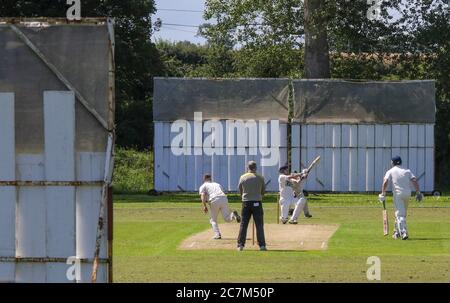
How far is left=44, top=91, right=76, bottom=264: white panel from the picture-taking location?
1228 centimetres

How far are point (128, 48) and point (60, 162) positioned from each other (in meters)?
47.0

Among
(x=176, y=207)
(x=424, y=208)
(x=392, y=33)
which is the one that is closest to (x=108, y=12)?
(x=392, y=33)

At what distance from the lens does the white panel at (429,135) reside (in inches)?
1915

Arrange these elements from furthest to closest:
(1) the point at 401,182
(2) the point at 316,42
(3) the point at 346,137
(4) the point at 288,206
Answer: (2) the point at 316,42, (3) the point at 346,137, (4) the point at 288,206, (1) the point at 401,182

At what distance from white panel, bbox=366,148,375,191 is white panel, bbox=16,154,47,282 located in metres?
37.2

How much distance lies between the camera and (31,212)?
12352 millimetres

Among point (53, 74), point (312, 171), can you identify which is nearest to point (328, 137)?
point (312, 171)

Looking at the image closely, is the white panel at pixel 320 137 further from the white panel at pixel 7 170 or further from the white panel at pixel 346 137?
the white panel at pixel 7 170

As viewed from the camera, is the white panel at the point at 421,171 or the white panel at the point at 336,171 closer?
the white panel at the point at 421,171

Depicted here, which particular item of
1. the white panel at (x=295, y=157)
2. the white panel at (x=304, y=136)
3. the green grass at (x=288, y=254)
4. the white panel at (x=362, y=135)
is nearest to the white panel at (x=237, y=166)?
the white panel at (x=295, y=157)

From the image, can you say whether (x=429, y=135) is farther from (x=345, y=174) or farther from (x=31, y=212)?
(x=31, y=212)

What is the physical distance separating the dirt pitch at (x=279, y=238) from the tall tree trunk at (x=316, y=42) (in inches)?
930

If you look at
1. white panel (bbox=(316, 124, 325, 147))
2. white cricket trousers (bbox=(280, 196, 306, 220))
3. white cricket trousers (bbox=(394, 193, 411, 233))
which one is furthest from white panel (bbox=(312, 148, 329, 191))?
white cricket trousers (bbox=(394, 193, 411, 233))

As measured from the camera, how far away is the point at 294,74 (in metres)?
60.7
